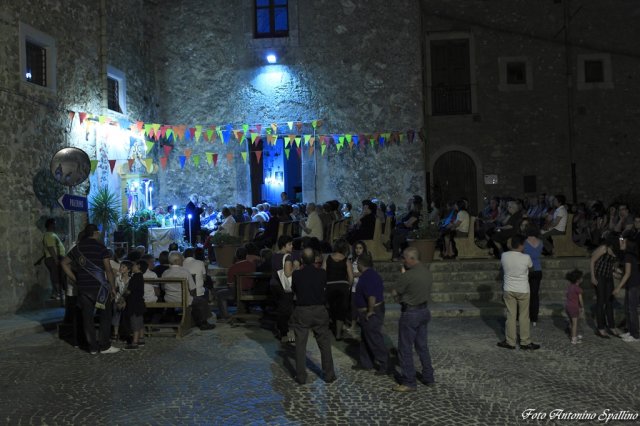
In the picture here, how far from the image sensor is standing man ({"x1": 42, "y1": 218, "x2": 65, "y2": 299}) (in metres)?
11.4

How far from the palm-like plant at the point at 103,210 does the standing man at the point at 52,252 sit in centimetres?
176

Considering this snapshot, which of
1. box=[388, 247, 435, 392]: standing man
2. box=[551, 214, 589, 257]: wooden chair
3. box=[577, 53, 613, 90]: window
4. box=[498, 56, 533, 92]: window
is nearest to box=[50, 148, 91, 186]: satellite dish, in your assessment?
box=[388, 247, 435, 392]: standing man

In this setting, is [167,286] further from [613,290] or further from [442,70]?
[442,70]

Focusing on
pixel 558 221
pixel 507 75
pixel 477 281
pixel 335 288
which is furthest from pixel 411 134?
pixel 335 288

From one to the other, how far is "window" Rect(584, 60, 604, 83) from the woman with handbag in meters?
14.3

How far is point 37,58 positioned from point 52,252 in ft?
12.3

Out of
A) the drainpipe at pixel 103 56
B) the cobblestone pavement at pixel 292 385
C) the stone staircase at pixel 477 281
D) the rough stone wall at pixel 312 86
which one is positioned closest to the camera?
the cobblestone pavement at pixel 292 385

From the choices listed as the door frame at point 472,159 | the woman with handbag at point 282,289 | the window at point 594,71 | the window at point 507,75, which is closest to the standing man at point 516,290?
the woman with handbag at point 282,289

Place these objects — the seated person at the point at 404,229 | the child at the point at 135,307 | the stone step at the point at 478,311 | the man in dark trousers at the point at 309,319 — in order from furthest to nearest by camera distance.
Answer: the seated person at the point at 404,229 < the stone step at the point at 478,311 < the child at the point at 135,307 < the man in dark trousers at the point at 309,319

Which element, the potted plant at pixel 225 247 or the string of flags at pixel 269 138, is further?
the string of flags at pixel 269 138

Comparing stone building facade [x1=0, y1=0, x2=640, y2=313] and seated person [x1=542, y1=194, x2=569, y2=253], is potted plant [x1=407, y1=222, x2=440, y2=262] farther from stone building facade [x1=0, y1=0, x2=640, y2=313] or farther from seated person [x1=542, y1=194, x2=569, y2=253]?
stone building facade [x1=0, y1=0, x2=640, y2=313]

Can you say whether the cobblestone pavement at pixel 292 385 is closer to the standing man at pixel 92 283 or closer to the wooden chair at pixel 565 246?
the standing man at pixel 92 283

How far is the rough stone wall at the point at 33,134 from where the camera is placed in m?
11.0

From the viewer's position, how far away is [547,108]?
19.0 m
